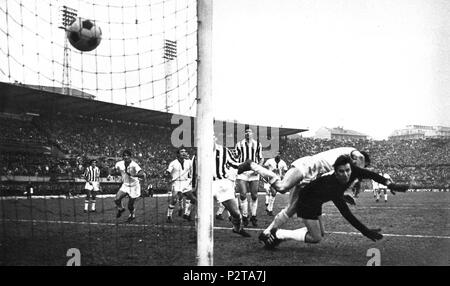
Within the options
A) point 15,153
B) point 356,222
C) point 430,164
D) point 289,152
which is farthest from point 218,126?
point 356,222

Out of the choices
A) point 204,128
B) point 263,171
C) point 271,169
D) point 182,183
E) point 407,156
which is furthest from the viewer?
point 407,156

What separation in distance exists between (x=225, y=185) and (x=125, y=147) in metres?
20.1

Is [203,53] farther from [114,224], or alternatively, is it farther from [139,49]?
[114,224]

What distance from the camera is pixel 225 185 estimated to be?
6.68 m

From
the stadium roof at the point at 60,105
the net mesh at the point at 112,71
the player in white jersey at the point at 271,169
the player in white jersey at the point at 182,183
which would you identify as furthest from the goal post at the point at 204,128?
the stadium roof at the point at 60,105

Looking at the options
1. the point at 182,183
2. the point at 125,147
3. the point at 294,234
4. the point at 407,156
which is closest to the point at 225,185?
the point at 294,234

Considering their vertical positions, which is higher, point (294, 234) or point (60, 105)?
point (60, 105)

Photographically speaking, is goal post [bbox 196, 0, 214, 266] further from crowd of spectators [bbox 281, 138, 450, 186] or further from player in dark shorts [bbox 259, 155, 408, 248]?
crowd of spectators [bbox 281, 138, 450, 186]

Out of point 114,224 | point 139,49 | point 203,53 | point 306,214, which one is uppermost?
point 139,49

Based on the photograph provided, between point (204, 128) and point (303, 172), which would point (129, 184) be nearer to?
point (303, 172)

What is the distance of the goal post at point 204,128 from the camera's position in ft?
14.1
